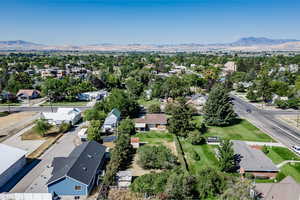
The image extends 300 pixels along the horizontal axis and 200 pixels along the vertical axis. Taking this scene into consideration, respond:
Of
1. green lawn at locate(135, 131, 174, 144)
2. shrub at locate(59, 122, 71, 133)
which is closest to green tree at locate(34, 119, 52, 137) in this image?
shrub at locate(59, 122, 71, 133)

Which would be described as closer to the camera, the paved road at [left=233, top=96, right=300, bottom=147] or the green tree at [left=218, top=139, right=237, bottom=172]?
the green tree at [left=218, top=139, right=237, bottom=172]

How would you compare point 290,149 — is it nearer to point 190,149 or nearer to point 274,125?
point 274,125

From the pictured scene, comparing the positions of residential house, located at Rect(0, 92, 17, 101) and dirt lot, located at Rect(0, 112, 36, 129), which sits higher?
residential house, located at Rect(0, 92, 17, 101)

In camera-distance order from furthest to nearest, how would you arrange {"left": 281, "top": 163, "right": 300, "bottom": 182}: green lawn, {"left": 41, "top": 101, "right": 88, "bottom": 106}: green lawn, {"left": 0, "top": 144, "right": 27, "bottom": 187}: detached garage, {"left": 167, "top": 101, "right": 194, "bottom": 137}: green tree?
{"left": 41, "top": 101, "right": 88, "bottom": 106}: green lawn
{"left": 167, "top": 101, "right": 194, "bottom": 137}: green tree
{"left": 281, "top": 163, "right": 300, "bottom": 182}: green lawn
{"left": 0, "top": 144, "right": 27, "bottom": 187}: detached garage

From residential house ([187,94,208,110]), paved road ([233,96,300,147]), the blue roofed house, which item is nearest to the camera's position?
the blue roofed house

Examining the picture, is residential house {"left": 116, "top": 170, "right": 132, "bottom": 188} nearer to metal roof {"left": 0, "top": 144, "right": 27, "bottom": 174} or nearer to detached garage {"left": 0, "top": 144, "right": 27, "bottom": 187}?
detached garage {"left": 0, "top": 144, "right": 27, "bottom": 187}

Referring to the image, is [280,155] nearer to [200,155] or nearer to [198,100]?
[200,155]

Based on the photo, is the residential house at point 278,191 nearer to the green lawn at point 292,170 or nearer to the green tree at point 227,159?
the green tree at point 227,159

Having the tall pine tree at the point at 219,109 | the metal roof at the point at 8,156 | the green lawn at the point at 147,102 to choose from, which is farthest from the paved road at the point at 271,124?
the metal roof at the point at 8,156
